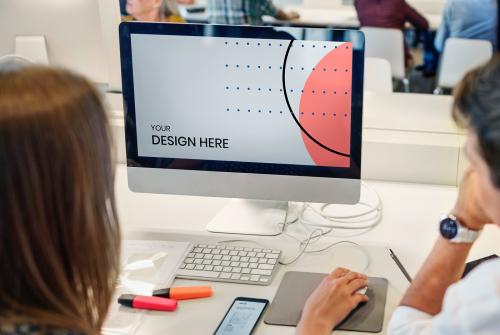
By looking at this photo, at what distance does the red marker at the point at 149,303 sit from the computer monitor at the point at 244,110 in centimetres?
36

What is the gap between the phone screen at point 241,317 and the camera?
125cm

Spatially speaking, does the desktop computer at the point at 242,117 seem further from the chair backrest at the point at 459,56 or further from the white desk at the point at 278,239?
the chair backrest at the point at 459,56

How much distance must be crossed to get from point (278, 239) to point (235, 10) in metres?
2.91

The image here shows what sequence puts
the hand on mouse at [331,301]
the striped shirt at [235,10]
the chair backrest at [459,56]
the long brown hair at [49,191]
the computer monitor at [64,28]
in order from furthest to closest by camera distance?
1. the striped shirt at [235,10]
2. the chair backrest at [459,56]
3. the computer monitor at [64,28]
4. the hand on mouse at [331,301]
5. the long brown hair at [49,191]

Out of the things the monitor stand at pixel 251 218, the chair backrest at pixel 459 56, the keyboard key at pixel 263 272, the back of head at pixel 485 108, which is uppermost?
the back of head at pixel 485 108

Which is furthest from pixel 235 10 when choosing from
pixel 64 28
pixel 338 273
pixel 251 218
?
pixel 338 273

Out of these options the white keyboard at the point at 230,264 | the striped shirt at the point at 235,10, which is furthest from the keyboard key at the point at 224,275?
the striped shirt at the point at 235,10

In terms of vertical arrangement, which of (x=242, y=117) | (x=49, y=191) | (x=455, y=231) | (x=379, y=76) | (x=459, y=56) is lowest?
(x=459, y=56)

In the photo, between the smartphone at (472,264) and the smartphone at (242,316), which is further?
the smartphone at (472,264)

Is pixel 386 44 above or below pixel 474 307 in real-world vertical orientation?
below

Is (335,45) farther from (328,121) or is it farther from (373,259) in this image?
(373,259)

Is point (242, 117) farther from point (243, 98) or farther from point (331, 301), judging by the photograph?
point (331, 301)

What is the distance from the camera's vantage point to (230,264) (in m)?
1.47

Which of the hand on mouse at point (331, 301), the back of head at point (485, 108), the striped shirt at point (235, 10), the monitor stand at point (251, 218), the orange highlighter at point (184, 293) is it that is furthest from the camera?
the striped shirt at point (235, 10)
